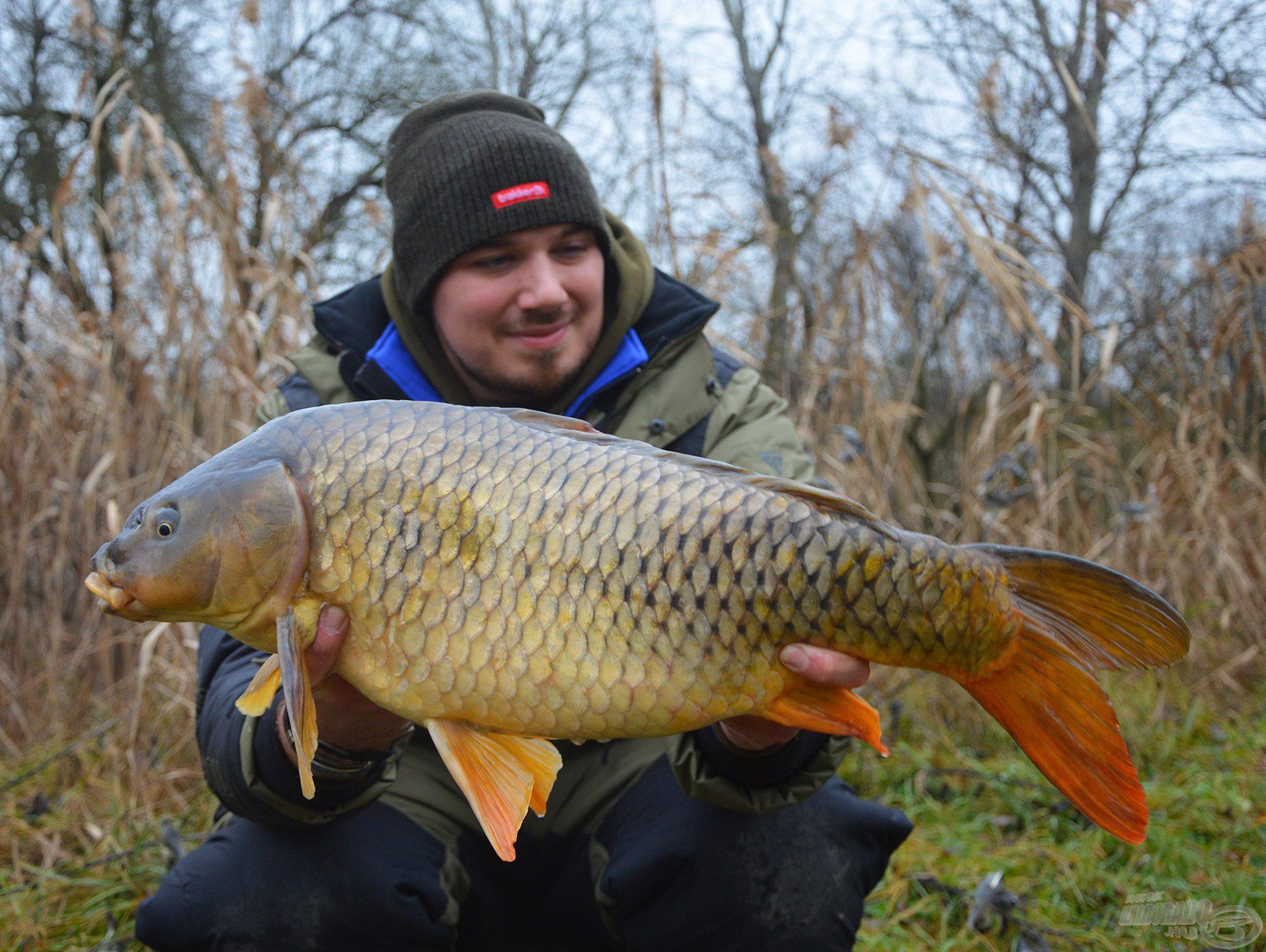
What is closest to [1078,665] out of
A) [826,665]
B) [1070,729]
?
[1070,729]

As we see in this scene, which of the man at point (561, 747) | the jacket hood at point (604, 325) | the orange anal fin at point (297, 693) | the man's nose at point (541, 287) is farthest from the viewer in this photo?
the jacket hood at point (604, 325)

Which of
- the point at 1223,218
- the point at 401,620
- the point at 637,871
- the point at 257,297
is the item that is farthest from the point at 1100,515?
the point at 1223,218

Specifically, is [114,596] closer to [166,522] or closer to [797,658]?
[166,522]

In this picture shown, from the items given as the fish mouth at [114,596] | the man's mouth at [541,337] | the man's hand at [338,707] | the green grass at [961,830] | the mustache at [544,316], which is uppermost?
the mustache at [544,316]

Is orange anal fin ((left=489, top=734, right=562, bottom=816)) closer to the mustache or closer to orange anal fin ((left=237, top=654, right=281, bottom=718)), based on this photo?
orange anal fin ((left=237, top=654, right=281, bottom=718))

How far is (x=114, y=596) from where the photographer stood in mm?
896

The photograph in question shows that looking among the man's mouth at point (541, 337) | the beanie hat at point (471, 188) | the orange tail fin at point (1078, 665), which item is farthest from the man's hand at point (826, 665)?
the beanie hat at point (471, 188)

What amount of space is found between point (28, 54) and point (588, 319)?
7.21 m

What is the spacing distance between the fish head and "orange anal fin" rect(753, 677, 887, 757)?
0.47 metres

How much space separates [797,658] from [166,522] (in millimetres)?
596

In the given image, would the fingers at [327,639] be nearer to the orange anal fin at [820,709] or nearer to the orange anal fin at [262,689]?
the orange anal fin at [262,689]

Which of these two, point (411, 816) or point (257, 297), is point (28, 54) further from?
point (411, 816)

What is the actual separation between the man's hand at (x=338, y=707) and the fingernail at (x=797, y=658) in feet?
1.34

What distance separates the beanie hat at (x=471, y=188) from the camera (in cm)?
160
